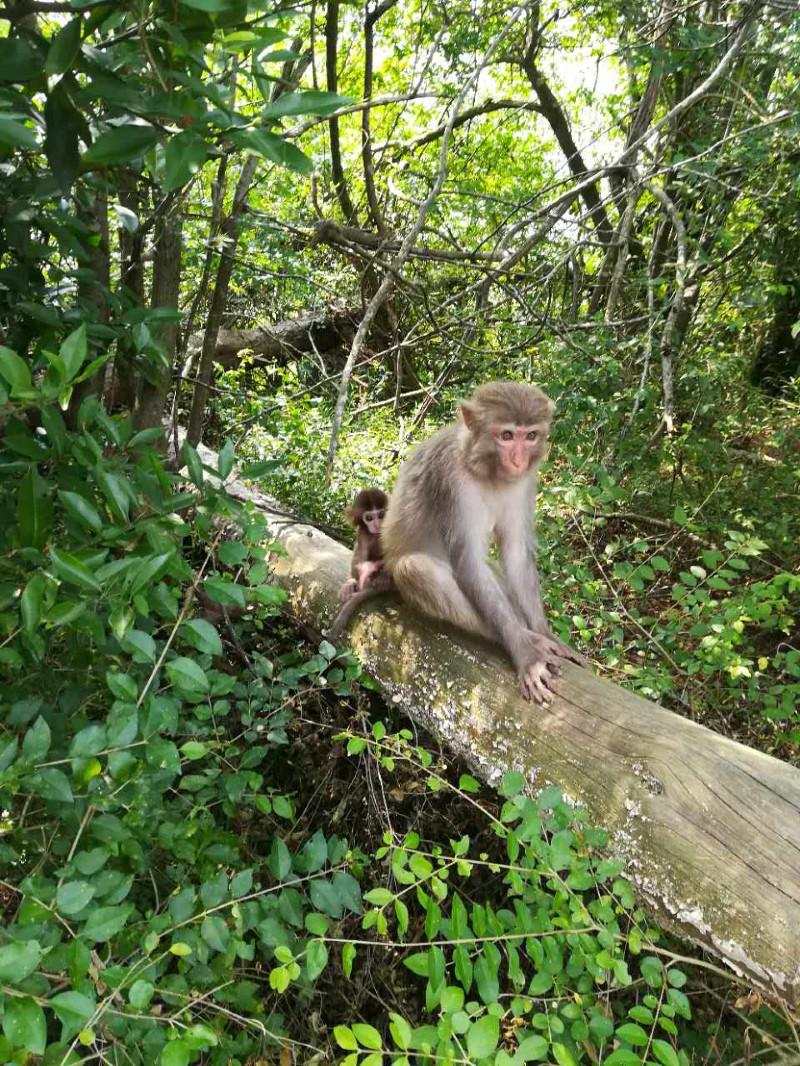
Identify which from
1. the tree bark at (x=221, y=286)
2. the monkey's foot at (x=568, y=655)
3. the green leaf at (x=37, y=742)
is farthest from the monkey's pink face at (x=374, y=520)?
the green leaf at (x=37, y=742)

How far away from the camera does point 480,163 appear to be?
11453 mm

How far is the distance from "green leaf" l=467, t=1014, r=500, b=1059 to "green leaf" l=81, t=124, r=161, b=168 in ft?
7.22

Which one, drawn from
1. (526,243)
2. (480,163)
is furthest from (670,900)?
(480,163)

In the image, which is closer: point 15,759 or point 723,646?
point 15,759

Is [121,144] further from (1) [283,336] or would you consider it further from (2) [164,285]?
(1) [283,336]

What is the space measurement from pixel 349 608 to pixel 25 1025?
9.10 ft

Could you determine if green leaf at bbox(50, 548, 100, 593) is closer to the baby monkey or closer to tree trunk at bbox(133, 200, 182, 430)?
the baby monkey

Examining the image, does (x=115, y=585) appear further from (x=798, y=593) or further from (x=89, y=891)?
(x=798, y=593)

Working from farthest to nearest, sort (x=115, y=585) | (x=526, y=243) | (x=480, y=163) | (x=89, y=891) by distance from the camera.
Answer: (x=480, y=163), (x=526, y=243), (x=115, y=585), (x=89, y=891)

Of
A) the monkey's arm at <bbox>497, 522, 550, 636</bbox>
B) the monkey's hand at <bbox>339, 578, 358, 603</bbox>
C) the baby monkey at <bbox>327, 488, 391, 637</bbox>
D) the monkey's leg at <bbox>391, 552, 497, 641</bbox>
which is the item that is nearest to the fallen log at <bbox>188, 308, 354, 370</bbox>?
the baby monkey at <bbox>327, 488, 391, 637</bbox>

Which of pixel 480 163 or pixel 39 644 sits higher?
pixel 480 163

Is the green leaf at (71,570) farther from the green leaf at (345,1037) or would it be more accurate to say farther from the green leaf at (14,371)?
the green leaf at (345,1037)

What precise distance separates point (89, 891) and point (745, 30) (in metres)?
7.60

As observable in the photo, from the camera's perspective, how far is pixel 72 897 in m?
1.80
